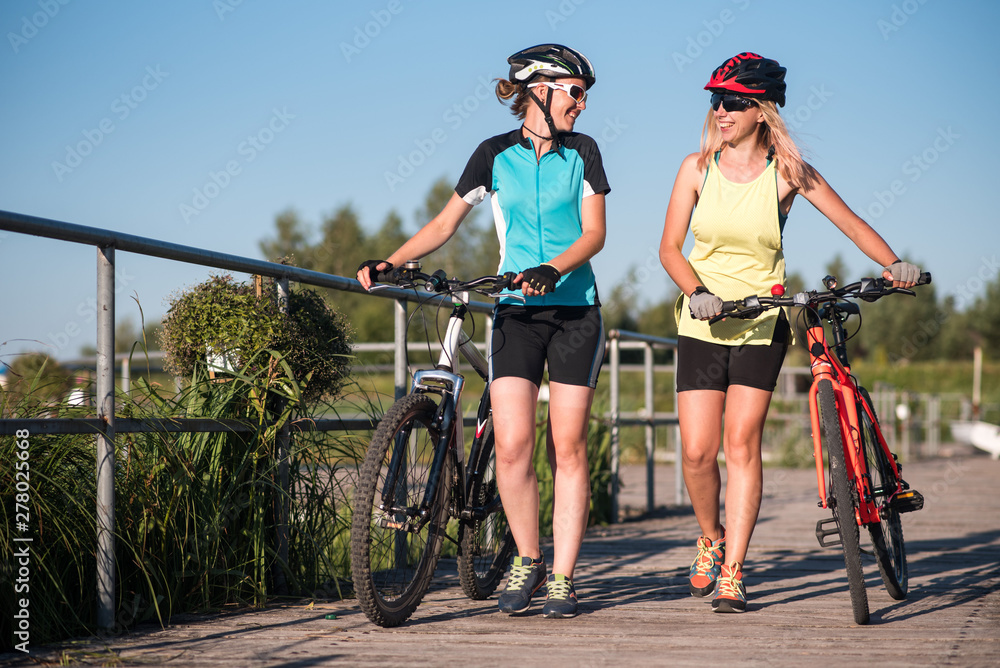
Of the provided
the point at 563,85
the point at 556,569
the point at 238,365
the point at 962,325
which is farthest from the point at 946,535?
the point at 962,325

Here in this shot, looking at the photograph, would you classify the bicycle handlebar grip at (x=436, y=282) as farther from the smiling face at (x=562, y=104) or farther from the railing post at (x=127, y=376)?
the railing post at (x=127, y=376)

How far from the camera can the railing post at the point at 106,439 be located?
Answer: 240 centimetres

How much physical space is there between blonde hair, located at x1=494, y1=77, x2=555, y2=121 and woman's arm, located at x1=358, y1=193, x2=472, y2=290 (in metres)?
0.35

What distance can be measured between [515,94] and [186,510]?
5.30ft

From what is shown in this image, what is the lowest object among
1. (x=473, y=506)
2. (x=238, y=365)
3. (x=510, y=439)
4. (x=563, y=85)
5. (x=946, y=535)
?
(x=946, y=535)

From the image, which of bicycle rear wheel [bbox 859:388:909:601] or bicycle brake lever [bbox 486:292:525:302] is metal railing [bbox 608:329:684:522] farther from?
bicycle brake lever [bbox 486:292:525:302]

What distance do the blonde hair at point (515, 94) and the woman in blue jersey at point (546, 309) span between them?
4 cm

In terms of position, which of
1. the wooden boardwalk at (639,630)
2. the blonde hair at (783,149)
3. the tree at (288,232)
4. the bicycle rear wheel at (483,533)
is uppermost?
the tree at (288,232)

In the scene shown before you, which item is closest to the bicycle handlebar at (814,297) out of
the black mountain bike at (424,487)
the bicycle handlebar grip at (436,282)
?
the black mountain bike at (424,487)

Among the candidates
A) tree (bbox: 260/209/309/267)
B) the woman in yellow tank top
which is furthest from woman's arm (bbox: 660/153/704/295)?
tree (bbox: 260/209/309/267)

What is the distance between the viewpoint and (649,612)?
9.82 ft

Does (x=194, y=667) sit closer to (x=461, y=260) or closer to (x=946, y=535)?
(x=946, y=535)

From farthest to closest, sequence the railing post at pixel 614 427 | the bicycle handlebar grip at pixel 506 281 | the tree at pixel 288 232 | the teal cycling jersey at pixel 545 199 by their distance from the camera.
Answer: the tree at pixel 288 232, the railing post at pixel 614 427, the teal cycling jersey at pixel 545 199, the bicycle handlebar grip at pixel 506 281

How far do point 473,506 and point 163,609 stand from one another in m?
0.95
